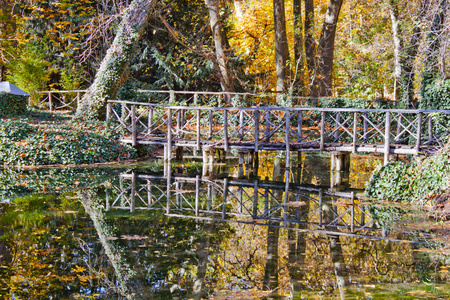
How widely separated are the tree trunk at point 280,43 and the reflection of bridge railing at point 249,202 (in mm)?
9778

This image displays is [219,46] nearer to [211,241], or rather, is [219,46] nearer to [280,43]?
[280,43]

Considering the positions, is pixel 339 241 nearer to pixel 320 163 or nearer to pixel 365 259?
pixel 365 259

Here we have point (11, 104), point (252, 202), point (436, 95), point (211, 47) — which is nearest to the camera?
point (252, 202)

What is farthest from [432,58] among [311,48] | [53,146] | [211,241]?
[53,146]

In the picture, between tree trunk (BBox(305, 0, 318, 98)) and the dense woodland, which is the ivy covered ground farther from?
tree trunk (BBox(305, 0, 318, 98))

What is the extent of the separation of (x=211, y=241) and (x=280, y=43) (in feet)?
48.8

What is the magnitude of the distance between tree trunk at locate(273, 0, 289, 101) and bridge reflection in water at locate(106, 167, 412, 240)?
966cm

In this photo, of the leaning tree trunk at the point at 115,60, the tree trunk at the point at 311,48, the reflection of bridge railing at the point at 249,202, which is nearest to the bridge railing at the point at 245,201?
the reflection of bridge railing at the point at 249,202

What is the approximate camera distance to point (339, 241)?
24.3ft

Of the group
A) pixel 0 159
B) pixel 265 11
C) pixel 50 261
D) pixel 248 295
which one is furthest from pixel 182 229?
pixel 265 11

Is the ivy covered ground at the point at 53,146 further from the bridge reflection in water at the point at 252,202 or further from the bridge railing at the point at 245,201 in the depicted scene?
the bridge railing at the point at 245,201

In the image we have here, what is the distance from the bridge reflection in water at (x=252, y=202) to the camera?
844 centimetres

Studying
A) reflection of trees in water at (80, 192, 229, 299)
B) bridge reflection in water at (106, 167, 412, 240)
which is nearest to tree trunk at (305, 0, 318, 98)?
bridge reflection in water at (106, 167, 412, 240)

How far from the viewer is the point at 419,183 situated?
31.9 feet
